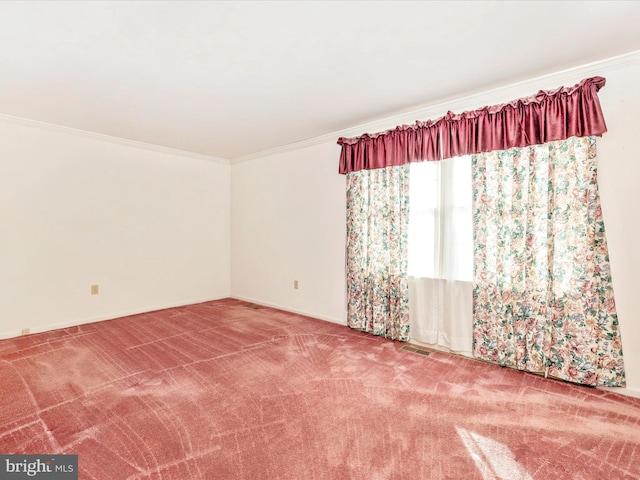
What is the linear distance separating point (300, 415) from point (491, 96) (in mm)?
2919

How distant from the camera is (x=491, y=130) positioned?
2.63 meters

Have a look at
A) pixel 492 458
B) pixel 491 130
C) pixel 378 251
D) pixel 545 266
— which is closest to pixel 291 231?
pixel 378 251

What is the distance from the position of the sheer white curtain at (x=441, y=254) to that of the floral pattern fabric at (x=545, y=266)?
15 cm

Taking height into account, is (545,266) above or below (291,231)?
below

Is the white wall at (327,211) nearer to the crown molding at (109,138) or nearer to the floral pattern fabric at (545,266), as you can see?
the floral pattern fabric at (545,266)

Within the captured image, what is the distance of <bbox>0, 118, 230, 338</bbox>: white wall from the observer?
334cm

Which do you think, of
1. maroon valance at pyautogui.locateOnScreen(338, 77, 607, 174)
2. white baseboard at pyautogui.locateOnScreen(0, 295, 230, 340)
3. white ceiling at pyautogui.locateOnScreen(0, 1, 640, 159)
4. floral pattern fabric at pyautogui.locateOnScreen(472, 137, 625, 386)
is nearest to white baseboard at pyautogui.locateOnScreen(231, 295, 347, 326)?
white baseboard at pyautogui.locateOnScreen(0, 295, 230, 340)

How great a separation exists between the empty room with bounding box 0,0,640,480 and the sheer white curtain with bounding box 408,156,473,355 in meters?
0.02

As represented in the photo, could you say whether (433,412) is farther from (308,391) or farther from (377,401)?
(308,391)

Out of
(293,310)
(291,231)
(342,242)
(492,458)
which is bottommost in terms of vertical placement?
(492,458)

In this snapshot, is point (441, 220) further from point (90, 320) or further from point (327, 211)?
point (90, 320)

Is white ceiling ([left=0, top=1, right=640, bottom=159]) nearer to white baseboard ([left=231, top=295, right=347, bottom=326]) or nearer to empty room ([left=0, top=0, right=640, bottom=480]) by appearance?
empty room ([left=0, top=0, right=640, bottom=480])

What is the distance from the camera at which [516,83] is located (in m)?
2.55

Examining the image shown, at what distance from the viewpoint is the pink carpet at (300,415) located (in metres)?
1.58
